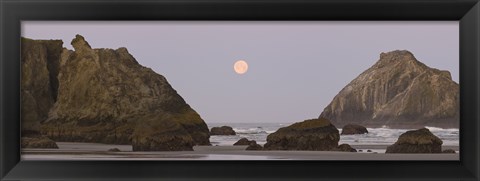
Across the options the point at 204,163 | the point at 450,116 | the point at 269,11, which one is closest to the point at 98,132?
the point at 204,163

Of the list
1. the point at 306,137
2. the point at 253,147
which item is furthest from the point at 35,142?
the point at 306,137

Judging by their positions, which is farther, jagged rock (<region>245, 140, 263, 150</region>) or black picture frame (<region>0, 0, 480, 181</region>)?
jagged rock (<region>245, 140, 263, 150</region>)

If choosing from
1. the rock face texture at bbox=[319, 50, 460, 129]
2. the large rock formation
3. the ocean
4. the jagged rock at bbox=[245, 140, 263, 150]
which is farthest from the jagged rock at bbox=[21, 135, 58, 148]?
the rock face texture at bbox=[319, 50, 460, 129]

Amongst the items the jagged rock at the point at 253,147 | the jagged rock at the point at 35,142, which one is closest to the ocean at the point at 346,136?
the jagged rock at the point at 253,147

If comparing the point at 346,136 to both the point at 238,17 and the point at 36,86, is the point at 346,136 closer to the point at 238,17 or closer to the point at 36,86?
the point at 238,17

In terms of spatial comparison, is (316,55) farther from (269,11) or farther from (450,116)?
(450,116)

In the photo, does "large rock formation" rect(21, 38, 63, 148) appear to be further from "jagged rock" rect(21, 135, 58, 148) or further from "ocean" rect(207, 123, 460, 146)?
"ocean" rect(207, 123, 460, 146)
